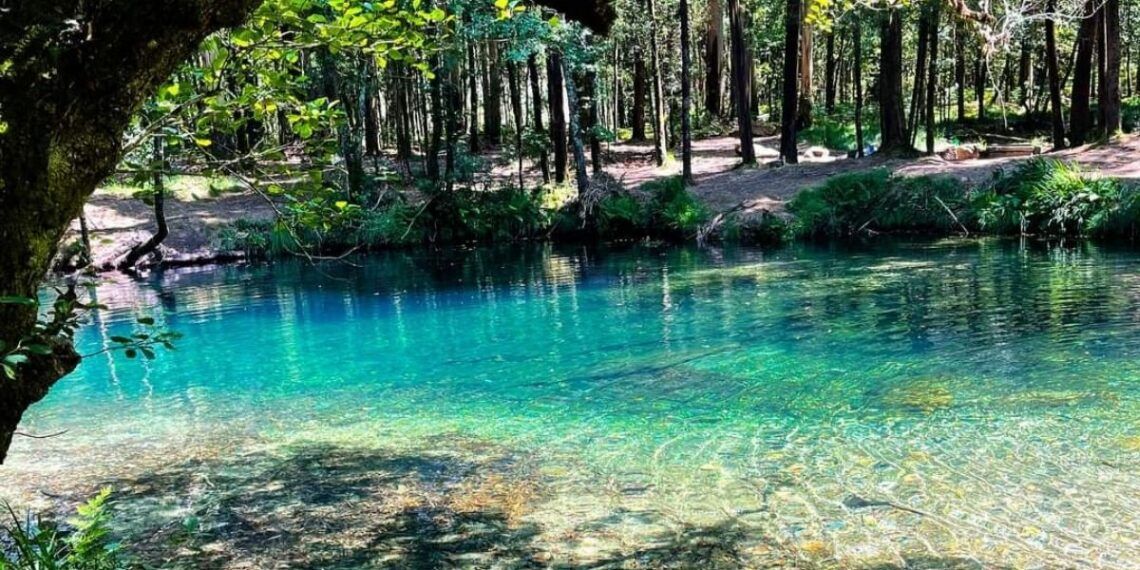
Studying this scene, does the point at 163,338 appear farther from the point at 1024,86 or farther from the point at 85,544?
the point at 1024,86

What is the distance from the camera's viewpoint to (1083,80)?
24.6 m

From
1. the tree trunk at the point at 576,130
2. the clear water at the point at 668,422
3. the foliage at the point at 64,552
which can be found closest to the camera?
the foliage at the point at 64,552

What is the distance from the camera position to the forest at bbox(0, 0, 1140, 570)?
138 inches

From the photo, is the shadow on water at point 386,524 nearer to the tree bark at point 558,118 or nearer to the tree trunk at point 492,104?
the tree bark at point 558,118

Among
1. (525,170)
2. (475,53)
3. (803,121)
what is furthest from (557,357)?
(803,121)

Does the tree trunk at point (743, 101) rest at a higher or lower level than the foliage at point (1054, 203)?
higher

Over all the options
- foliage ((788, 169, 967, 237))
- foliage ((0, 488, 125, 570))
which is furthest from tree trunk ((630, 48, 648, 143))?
foliage ((0, 488, 125, 570))

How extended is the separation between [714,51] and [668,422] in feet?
107

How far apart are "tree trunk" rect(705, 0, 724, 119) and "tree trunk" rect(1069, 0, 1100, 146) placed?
15.7 metres

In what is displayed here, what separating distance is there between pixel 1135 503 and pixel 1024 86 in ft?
118

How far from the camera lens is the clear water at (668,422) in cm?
570

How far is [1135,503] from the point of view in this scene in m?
5.73

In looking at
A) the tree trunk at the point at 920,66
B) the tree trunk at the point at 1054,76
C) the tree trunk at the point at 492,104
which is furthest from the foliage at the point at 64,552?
the tree trunk at the point at 492,104

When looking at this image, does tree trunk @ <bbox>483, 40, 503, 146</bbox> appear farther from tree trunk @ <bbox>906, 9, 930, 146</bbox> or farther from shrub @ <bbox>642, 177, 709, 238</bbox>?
tree trunk @ <bbox>906, 9, 930, 146</bbox>
